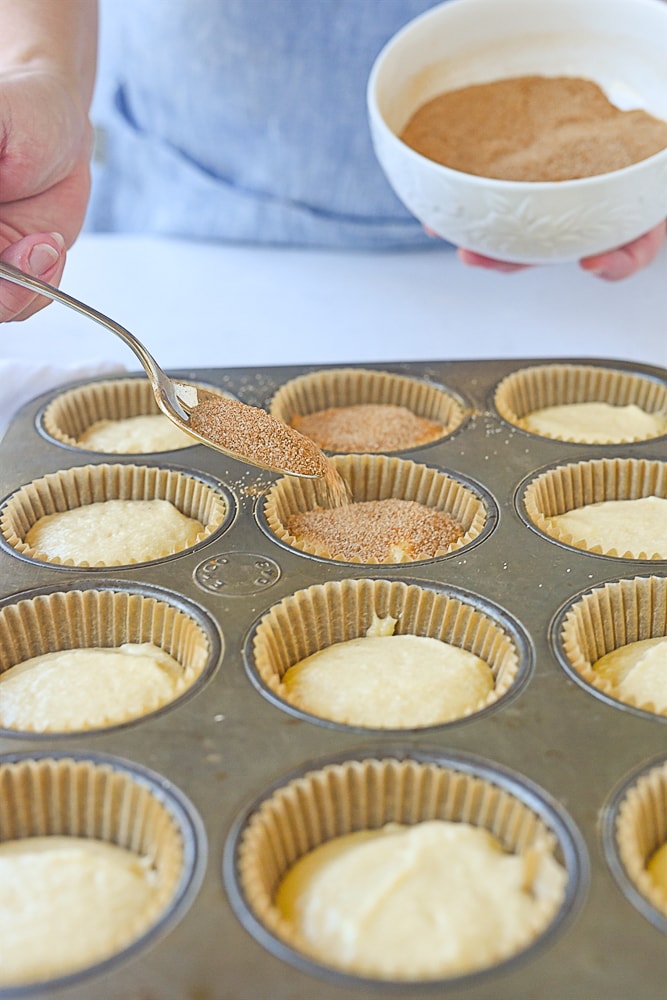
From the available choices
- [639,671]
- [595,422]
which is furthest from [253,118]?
[639,671]

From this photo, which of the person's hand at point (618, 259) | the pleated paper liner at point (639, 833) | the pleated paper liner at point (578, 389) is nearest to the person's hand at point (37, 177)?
the person's hand at point (618, 259)

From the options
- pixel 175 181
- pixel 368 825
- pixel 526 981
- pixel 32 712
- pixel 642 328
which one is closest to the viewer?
pixel 526 981

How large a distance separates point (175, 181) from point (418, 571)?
190cm

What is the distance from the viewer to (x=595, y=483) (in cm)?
215

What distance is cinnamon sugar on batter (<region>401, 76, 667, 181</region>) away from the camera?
215 centimetres

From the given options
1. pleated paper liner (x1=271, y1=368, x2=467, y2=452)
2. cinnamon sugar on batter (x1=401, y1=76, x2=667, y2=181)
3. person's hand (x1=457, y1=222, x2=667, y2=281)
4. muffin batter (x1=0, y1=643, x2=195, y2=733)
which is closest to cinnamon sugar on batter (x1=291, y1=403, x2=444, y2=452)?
pleated paper liner (x1=271, y1=368, x2=467, y2=452)

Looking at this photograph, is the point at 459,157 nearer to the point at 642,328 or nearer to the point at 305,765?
the point at 642,328

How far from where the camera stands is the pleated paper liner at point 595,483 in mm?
2086

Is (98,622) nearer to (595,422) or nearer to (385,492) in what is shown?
(385,492)

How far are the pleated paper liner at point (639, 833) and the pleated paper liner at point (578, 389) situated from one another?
3.97 ft

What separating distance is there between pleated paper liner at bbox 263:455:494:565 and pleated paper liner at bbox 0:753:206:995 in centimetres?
68

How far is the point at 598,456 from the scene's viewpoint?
215cm

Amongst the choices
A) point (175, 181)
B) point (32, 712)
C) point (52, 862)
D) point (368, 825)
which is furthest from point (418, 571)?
point (175, 181)

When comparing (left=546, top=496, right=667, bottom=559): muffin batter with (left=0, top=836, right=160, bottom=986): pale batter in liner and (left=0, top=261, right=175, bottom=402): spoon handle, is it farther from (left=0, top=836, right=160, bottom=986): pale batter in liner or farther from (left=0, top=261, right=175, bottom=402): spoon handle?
(left=0, top=836, right=160, bottom=986): pale batter in liner
